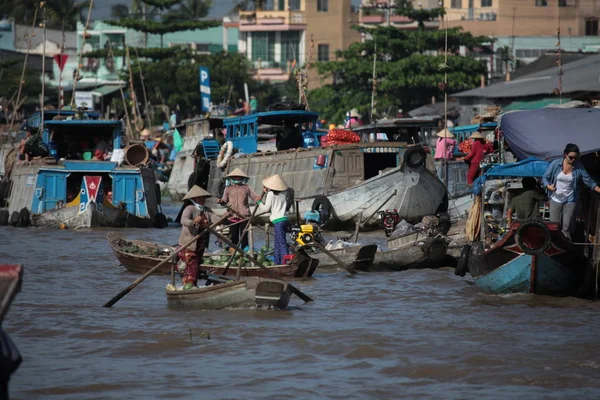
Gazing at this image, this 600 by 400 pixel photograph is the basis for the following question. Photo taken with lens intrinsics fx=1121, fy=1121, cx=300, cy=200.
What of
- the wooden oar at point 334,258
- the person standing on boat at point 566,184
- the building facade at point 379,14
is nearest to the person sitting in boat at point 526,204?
the person standing on boat at point 566,184

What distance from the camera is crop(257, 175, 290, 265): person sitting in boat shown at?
15.3 m

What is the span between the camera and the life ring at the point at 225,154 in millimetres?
27766

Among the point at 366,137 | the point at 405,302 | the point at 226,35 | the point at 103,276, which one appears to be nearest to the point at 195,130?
the point at 366,137

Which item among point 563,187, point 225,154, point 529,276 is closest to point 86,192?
point 225,154

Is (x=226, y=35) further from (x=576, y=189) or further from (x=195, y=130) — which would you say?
(x=576, y=189)

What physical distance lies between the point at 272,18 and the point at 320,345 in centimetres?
5079

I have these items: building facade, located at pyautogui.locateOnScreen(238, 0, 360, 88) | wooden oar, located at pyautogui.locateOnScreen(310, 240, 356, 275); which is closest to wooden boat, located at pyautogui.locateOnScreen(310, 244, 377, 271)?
wooden oar, located at pyautogui.locateOnScreen(310, 240, 356, 275)

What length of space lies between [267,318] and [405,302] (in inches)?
97.8

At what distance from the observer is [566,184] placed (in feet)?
43.4

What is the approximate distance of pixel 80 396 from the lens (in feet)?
31.1

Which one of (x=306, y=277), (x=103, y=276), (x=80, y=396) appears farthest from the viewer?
(x=103, y=276)

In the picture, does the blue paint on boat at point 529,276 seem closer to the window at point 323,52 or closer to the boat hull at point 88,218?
the boat hull at point 88,218

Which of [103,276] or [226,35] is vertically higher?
[226,35]

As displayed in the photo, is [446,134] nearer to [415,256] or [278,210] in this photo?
[415,256]
